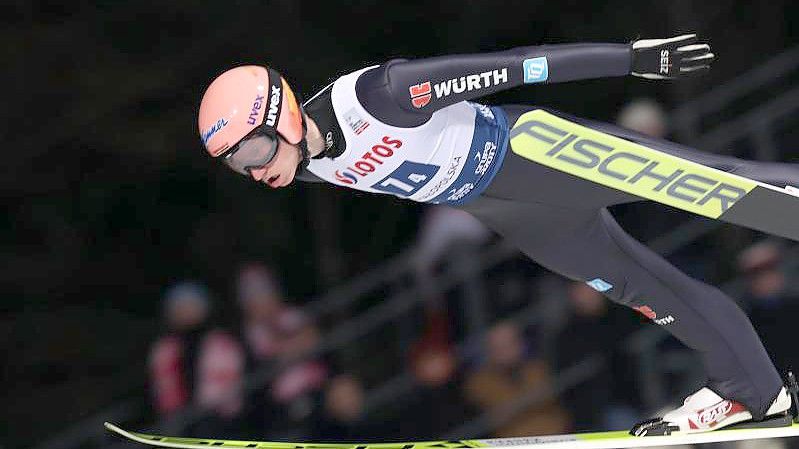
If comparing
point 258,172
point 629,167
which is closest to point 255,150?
point 258,172

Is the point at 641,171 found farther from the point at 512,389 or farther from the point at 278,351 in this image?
the point at 278,351

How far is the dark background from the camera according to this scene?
481 cm

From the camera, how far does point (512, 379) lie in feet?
14.6

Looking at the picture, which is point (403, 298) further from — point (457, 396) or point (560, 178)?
point (560, 178)

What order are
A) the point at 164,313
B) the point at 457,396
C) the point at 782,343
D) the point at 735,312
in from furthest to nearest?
1. the point at 164,313
2. the point at 457,396
3. the point at 782,343
4. the point at 735,312

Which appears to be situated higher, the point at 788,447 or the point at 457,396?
the point at 457,396

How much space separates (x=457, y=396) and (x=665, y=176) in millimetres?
1650

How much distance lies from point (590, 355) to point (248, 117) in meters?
1.79

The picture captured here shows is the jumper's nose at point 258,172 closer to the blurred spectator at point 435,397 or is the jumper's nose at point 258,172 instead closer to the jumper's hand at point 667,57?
the jumper's hand at point 667,57

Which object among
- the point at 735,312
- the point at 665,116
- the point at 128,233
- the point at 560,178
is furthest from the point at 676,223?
the point at 128,233

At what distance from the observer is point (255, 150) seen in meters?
2.86

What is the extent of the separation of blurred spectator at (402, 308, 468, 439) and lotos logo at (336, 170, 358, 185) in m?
1.53

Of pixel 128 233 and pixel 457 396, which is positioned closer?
pixel 457 396

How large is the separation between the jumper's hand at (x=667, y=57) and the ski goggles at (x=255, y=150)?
0.86m
